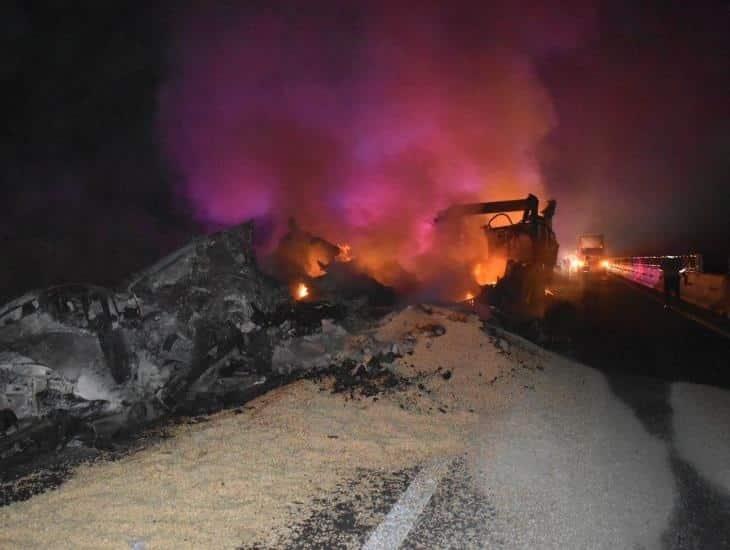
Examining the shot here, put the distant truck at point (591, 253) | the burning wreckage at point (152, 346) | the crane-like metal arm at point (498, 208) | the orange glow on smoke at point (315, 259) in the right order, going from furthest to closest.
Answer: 1. the distant truck at point (591, 253)
2. the orange glow on smoke at point (315, 259)
3. the crane-like metal arm at point (498, 208)
4. the burning wreckage at point (152, 346)

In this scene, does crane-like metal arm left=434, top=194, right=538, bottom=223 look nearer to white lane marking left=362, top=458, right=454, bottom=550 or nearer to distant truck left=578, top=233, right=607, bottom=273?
white lane marking left=362, top=458, right=454, bottom=550

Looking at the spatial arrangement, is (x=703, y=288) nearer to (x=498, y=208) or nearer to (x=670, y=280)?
(x=670, y=280)

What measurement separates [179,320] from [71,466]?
1731 millimetres

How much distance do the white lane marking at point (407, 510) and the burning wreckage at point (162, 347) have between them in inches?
94.5

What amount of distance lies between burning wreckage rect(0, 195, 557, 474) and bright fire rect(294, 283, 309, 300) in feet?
6.59

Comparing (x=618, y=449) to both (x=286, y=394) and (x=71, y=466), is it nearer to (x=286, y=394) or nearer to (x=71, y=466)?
(x=286, y=394)

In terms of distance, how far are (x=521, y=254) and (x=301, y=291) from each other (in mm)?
5937

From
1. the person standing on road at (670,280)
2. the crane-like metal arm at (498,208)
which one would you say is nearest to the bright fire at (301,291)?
the crane-like metal arm at (498,208)

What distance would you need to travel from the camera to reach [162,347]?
5.27m

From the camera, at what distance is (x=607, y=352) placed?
902 centimetres

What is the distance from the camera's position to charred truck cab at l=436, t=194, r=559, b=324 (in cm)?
1152

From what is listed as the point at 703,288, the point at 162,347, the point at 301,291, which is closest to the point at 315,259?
the point at 301,291

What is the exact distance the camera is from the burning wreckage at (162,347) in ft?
14.2

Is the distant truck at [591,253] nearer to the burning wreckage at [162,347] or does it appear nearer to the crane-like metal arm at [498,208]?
the crane-like metal arm at [498,208]
